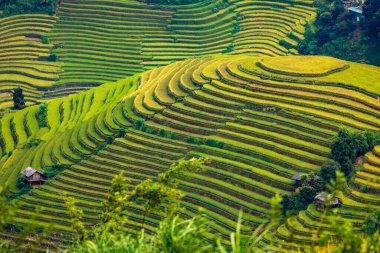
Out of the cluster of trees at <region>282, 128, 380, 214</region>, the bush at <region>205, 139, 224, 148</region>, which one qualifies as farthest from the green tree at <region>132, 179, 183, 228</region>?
the bush at <region>205, 139, 224, 148</region>

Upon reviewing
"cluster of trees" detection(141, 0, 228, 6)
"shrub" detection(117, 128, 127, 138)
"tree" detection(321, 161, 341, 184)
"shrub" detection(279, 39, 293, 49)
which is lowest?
"shrub" detection(117, 128, 127, 138)

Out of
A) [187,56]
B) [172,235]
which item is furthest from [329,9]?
[172,235]

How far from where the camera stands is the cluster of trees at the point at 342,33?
72062mm

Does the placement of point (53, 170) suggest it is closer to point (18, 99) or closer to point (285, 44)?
point (18, 99)

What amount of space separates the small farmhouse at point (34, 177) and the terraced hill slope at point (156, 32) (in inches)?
885

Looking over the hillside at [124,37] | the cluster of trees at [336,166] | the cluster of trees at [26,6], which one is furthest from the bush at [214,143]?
the cluster of trees at [26,6]

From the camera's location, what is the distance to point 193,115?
183ft

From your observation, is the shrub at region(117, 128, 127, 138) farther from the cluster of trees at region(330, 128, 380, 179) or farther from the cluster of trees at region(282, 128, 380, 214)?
the cluster of trees at region(330, 128, 380, 179)

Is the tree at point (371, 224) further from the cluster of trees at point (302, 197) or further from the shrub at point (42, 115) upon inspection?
the shrub at point (42, 115)

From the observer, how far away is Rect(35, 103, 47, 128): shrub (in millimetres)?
65000

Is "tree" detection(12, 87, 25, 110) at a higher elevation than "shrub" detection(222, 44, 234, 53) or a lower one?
lower

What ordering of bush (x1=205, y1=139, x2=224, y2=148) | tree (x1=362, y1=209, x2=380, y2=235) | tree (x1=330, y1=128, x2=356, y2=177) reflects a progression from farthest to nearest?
bush (x1=205, y1=139, x2=224, y2=148), tree (x1=330, y1=128, x2=356, y2=177), tree (x1=362, y1=209, x2=380, y2=235)

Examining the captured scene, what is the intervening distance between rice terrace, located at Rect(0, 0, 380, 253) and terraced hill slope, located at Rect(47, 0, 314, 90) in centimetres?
15

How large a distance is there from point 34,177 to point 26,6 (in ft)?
118
